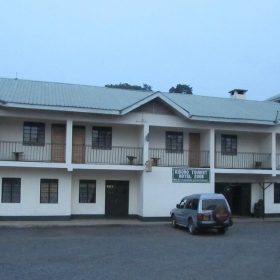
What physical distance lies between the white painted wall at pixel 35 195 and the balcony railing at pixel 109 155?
146 cm

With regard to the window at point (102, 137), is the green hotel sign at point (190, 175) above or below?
below

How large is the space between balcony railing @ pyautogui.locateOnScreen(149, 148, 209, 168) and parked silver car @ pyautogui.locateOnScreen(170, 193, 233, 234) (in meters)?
6.52

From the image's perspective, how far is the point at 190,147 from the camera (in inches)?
1155

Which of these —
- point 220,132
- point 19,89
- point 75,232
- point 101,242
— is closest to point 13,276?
point 101,242

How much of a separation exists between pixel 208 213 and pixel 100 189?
344 inches

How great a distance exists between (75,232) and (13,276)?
1036 centimetres

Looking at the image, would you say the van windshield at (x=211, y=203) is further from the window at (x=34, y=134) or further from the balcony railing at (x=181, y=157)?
the window at (x=34, y=134)

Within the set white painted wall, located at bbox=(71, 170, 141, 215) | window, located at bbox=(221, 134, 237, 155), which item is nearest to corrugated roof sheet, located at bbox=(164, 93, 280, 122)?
window, located at bbox=(221, 134, 237, 155)

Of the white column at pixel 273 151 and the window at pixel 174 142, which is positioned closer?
the window at pixel 174 142

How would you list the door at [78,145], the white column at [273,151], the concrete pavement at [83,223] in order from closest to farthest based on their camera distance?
the concrete pavement at [83,223] < the door at [78,145] < the white column at [273,151]

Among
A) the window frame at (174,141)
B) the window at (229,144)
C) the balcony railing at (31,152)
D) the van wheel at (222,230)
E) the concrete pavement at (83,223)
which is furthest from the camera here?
the window at (229,144)

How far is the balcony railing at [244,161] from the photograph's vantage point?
29703 mm

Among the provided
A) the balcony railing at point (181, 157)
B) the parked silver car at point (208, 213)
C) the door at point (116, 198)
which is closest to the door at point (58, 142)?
the door at point (116, 198)

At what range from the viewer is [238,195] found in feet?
102
